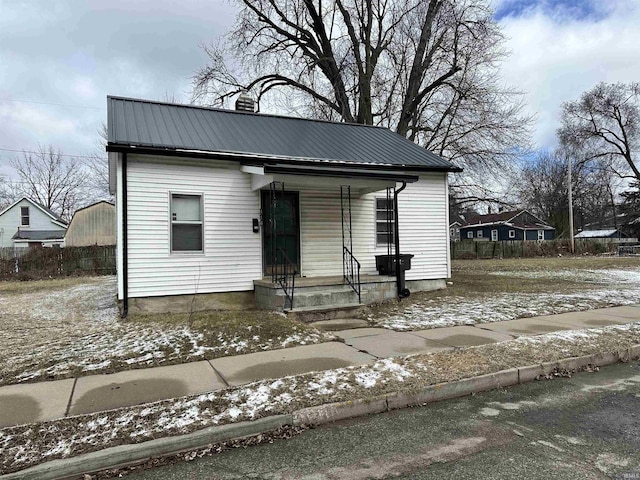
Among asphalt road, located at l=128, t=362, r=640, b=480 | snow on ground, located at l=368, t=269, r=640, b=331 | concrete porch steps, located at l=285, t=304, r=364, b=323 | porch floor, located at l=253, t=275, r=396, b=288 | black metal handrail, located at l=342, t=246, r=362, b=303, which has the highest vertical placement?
black metal handrail, located at l=342, t=246, r=362, b=303

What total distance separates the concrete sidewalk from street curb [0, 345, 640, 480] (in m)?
0.87

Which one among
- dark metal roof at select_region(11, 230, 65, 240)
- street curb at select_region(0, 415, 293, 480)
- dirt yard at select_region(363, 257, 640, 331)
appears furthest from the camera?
dark metal roof at select_region(11, 230, 65, 240)

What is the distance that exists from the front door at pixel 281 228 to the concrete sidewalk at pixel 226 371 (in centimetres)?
325

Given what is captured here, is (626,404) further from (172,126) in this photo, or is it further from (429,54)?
(429,54)

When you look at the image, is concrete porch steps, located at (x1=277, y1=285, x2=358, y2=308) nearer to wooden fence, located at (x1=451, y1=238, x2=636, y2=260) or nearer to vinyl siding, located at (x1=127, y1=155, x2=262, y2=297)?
vinyl siding, located at (x1=127, y1=155, x2=262, y2=297)

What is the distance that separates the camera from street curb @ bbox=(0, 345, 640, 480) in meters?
3.16

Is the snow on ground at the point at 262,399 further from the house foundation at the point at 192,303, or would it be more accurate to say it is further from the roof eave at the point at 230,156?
the roof eave at the point at 230,156

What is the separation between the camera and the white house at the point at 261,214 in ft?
28.3

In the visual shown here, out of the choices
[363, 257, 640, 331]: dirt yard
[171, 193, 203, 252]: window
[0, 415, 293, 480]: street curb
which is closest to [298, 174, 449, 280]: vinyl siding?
[363, 257, 640, 331]: dirt yard

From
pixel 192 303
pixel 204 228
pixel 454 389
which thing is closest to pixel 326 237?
pixel 204 228

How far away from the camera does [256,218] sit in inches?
382

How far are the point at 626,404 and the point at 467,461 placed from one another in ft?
7.52

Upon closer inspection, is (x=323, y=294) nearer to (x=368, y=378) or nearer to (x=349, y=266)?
(x=349, y=266)

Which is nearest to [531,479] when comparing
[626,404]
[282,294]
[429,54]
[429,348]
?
[626,404]
